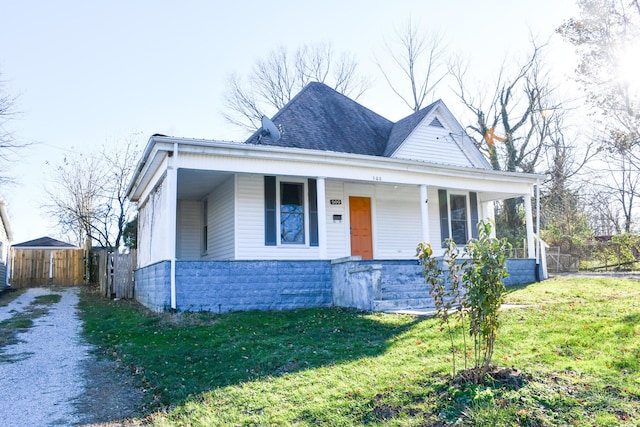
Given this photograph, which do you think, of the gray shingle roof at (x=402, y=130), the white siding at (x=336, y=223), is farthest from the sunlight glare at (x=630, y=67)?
the white siding at (x=336, y=223)

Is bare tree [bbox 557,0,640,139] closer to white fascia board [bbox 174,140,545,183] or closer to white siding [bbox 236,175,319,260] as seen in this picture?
white fascia board [bbox 174,140,545,183]

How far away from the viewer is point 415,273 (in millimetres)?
11875

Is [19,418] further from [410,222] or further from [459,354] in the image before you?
[410,222]

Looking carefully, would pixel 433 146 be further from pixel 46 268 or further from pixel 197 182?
pixel 46 268

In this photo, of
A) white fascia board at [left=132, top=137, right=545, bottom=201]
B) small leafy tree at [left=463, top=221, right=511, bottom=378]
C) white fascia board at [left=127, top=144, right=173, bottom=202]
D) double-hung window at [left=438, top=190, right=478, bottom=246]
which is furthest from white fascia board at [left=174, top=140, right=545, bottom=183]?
small leafy tree at [left=463, top=221, right=511, bottom=378]

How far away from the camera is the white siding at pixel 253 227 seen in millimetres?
12688

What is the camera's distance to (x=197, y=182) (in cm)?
1375

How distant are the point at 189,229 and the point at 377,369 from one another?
11907 millimetres

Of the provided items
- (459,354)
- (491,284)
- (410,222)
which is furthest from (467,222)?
(491,284)

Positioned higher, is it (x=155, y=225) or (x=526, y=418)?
(x=155, y=225)

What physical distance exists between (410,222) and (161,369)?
10904mm

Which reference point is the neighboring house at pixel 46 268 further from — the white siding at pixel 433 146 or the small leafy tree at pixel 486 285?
the small leafy tree at pixel 486 285

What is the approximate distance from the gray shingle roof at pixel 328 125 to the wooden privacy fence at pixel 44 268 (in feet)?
48.5

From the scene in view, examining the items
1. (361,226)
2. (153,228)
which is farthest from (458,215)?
(153,228)
